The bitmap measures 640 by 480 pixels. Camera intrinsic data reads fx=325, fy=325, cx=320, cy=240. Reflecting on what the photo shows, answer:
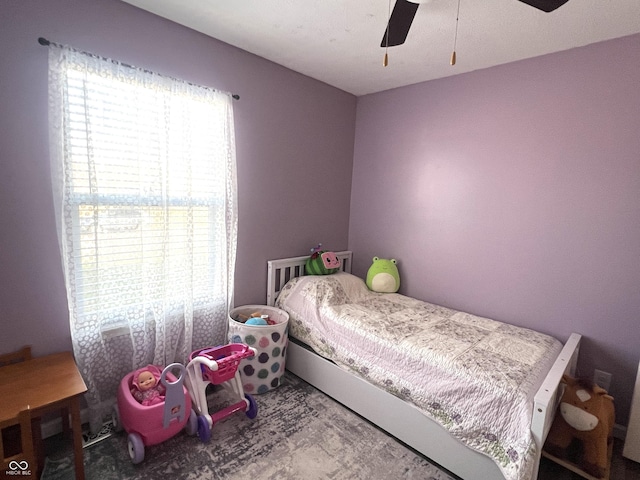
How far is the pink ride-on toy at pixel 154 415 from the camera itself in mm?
1717

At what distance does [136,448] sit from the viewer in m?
1.69

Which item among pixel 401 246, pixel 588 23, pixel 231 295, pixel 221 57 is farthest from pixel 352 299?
pixel 588 23

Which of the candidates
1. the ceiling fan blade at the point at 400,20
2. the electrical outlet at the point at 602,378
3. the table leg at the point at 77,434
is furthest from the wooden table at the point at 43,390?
the electrical outlet at the point at 602,378

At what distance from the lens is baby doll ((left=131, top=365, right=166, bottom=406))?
5.99 ft

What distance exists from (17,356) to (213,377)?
99cm

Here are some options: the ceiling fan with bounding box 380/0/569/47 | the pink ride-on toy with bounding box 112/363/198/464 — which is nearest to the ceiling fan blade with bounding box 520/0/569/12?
the ceiling fan with bounding box 380/0/569/47

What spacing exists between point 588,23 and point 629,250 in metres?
1.37

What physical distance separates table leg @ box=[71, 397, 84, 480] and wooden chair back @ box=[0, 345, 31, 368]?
505 millimetres

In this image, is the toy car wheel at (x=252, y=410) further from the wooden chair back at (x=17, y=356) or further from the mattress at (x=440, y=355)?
the wooden chair back at (x=17, y=356)

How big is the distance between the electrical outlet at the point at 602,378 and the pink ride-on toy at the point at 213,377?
2.27 m

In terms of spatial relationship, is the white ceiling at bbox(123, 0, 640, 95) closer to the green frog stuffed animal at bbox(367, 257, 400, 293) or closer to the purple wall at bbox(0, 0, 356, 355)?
the purple wall at bbox(0, 0, 356, 355)

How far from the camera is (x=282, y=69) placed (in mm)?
2674

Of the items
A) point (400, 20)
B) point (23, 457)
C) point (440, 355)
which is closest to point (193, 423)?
point (23, 457)

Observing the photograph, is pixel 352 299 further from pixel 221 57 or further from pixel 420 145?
pixel 221 57
